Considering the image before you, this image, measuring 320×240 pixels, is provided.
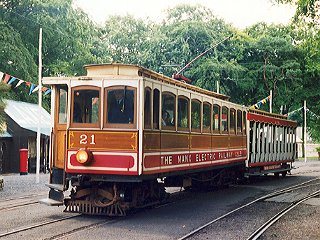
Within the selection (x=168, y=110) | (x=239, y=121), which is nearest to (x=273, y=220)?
(x=168, y=110)

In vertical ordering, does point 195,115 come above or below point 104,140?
above

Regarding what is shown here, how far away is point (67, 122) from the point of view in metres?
11.9

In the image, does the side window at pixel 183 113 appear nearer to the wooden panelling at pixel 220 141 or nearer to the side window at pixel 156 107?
the side window at pixel 156 107

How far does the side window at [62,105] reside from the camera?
40.1 ft

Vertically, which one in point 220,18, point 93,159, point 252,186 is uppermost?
point 220,18

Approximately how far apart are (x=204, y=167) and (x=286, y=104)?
3423 centimetres

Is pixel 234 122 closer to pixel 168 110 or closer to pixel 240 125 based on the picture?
pixel 240 125

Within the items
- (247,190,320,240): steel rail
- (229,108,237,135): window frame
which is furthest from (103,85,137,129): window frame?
(229,108,237,135): window frame

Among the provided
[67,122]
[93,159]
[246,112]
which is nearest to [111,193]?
[93,159]

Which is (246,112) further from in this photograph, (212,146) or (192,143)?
(192,143)

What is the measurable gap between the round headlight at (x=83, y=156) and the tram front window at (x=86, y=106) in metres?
0.70

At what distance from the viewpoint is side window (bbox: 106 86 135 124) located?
11.5 m

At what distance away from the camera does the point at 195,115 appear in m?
14.2

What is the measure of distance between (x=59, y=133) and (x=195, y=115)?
3679mm
